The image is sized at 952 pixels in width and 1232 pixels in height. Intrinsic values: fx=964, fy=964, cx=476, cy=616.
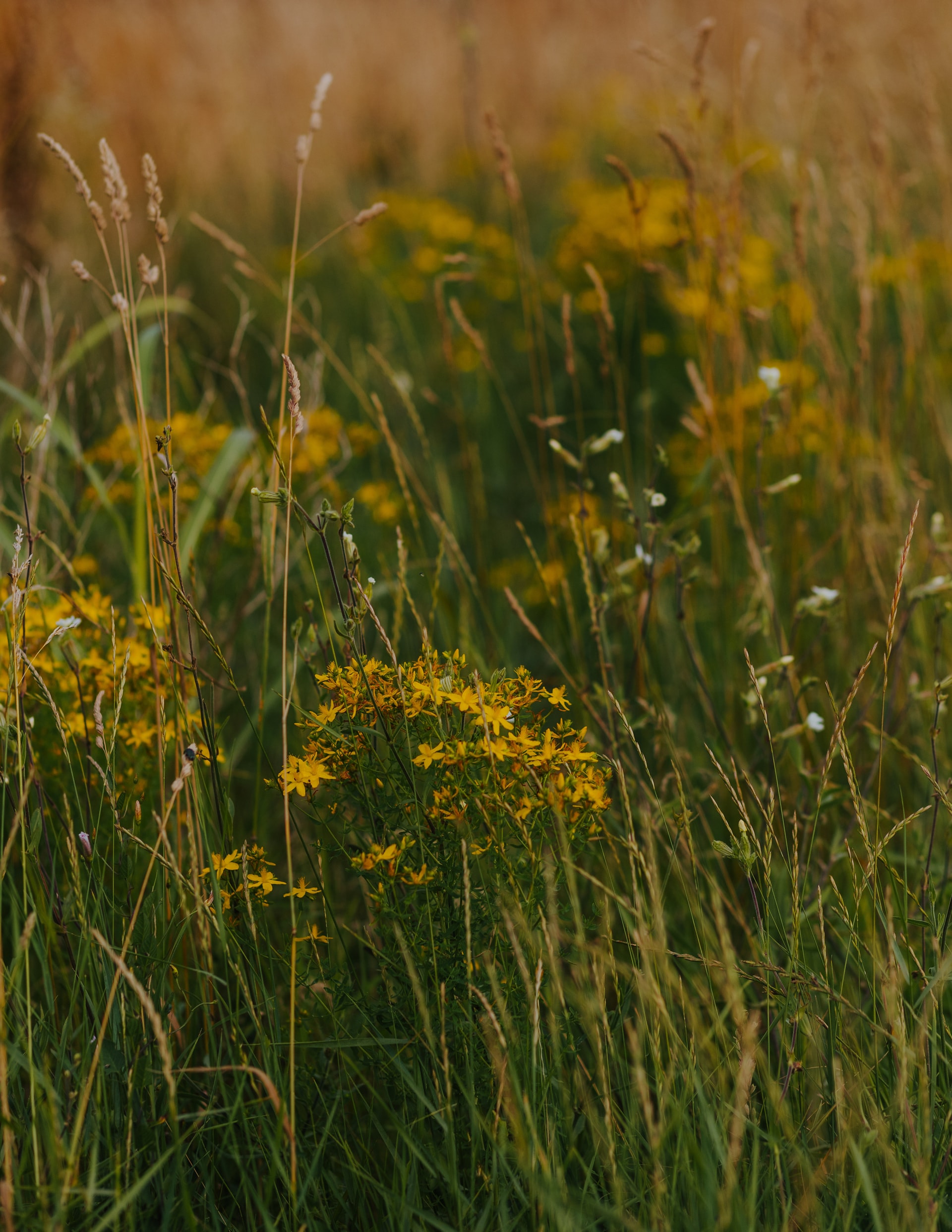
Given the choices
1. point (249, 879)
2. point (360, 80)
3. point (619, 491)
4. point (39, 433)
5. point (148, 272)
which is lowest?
point (249, 879)

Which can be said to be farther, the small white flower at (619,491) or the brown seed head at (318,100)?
the small white flower at (619,491)

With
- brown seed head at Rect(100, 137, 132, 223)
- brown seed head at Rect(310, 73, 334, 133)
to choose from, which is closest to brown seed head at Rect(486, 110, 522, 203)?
brown seed head at Rect(310, 73, 334, 133)

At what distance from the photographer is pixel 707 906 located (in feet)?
4.65

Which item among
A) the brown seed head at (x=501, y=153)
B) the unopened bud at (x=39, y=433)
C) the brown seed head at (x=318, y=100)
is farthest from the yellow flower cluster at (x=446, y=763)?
the brown seed head at (x=501, y=153)

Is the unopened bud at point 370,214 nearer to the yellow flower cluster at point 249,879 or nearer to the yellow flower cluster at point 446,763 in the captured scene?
the yellow flower cluster at point 446,763

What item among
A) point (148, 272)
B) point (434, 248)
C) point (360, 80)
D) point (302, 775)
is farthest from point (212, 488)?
point (360, 80)

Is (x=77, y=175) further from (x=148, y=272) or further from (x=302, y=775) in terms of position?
(x=302, y=775)

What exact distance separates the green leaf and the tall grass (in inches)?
0.4

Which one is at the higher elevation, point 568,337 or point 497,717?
point 568,337

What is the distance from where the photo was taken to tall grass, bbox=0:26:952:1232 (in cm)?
92

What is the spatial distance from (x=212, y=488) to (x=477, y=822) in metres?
0.92

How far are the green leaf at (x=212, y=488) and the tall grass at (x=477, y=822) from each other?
0.01 m

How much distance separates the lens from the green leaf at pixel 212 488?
1529mm

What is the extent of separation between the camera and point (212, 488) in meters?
1.67
